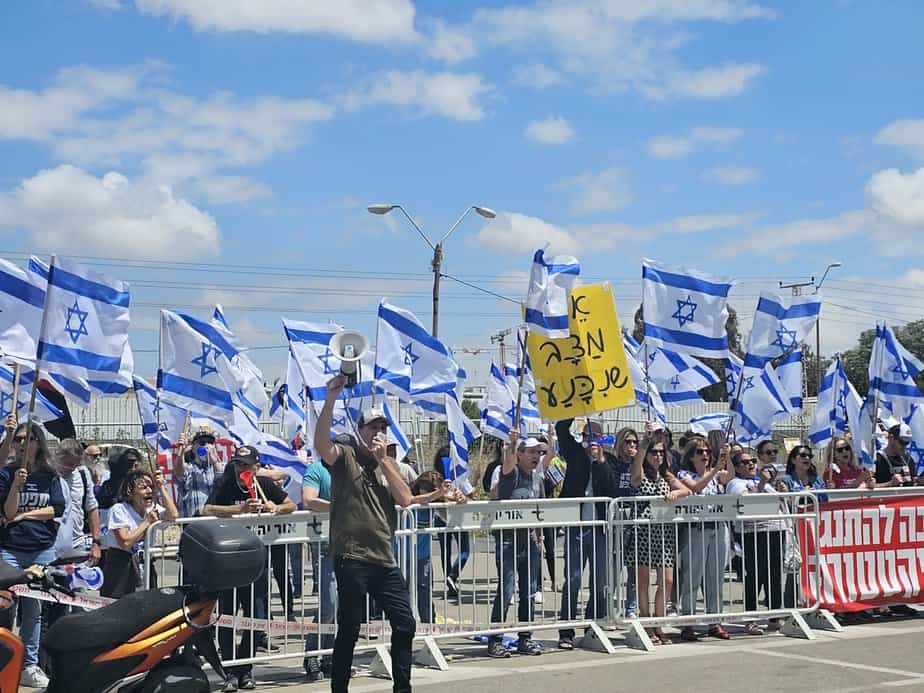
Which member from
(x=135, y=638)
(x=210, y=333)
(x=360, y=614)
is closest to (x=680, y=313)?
(x=210, y=333)

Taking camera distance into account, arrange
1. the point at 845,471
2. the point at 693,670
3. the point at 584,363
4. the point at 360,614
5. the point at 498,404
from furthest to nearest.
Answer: the point at 498,404
the point at 845,471
the point at 584,363
the point at 693,670
the point at 360,614

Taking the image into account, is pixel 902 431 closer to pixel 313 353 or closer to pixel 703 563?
pixel 703 563

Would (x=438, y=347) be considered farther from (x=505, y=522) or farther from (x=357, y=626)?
(x=357, y=626)

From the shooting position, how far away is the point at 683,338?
1339cm

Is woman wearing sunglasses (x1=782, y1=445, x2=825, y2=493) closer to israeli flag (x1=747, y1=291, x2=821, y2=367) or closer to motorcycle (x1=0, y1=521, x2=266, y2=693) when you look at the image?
israeli flag (x1=747, y1=291, x2=821, y2=367)

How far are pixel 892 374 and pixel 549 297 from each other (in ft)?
22.5

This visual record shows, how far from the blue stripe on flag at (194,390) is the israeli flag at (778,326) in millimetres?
6086

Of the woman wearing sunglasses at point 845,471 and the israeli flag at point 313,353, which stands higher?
the israeli flag at point 313,353

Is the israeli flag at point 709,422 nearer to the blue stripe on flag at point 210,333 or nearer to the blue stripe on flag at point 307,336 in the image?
the blue stripe on flag at point 307,336

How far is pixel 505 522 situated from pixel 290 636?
1976mm

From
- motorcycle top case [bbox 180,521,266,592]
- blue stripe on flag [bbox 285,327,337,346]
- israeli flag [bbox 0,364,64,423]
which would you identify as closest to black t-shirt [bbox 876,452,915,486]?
blue stripe on flag [bbox 285,327,337,346]

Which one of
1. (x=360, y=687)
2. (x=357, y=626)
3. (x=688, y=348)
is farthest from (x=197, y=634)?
(x=688, y=348)

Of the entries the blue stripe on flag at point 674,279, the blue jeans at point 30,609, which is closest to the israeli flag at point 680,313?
the blue stripe on flag at point 674,279

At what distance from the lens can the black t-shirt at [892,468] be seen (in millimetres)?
14375
